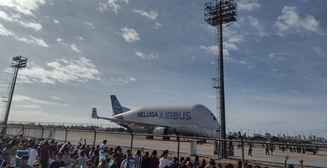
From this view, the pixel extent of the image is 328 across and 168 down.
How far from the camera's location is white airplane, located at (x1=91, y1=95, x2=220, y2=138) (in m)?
44.2

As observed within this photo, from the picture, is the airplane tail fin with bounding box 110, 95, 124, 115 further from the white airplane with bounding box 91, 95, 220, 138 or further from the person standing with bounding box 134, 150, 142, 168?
the person standing with bounding box 134, 150, 142, 168

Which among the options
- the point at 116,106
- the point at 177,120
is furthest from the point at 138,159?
the point at 116,106

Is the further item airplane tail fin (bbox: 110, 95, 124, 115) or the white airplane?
airplane tail fin (bbox: 110, 95, 124, 115)

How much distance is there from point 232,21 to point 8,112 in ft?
162

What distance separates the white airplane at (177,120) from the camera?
44156mm

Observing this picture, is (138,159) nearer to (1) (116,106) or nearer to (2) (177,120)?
(2) (177,120)

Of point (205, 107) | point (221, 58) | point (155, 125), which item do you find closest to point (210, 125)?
point (205, 107)

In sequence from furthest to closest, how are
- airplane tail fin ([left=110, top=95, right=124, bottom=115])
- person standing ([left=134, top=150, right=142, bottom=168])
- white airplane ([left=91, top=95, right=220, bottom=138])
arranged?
1. airplane tail fin ([left=110, top=95, right=124, bottom=115])
2. white airplane ([left=91, top=95, right=220, bottom=138])
3. person standing ([left=134, top=150, right=142, bottom=168])

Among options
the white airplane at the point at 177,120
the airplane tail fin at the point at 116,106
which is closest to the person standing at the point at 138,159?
the white airplane at the point at 177,120

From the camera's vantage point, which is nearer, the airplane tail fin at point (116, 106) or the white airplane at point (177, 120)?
the white airplane at point (177, 120)

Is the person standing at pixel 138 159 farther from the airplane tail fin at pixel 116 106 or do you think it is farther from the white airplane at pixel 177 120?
the airplane tail fin at pixel 116 106

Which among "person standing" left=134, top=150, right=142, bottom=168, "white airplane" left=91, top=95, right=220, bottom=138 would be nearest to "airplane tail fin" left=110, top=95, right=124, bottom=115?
"white airplane" left=91, top=95, right=220, bottom=138

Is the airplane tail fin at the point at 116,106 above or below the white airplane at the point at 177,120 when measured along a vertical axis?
above

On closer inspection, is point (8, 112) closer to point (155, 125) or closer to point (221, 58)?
point (155, 125)
